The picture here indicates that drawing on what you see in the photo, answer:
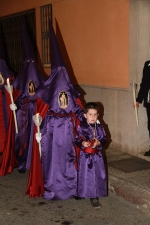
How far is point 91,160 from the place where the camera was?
514 centimetres

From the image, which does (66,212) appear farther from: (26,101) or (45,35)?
(45,35)

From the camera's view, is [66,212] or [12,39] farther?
[12,39]

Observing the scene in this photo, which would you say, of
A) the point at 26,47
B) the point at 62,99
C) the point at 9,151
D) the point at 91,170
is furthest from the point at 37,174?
the point at 26,47

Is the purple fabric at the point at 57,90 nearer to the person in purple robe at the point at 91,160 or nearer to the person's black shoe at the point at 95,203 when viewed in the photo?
the person in purple robe at the point at 91,160

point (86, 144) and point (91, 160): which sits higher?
point (86, 144)

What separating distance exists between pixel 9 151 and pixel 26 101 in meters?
0.94

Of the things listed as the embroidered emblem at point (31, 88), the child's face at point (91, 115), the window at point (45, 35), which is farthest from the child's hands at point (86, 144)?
the window at point (45, 35)

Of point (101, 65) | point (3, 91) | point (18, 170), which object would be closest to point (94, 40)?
point (101, 65)

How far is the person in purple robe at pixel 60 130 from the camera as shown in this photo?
5.38 meters

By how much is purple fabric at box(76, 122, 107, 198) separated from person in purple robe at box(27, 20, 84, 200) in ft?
0.90

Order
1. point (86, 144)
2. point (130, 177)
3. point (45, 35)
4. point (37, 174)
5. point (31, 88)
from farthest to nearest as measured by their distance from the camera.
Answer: point (45, 35) < point (31, 88) < point (130, 177) < point (37, 174) < point (86, 144)

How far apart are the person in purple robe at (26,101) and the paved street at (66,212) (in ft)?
3.73

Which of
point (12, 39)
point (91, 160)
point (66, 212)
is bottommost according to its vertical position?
point (66, 212)

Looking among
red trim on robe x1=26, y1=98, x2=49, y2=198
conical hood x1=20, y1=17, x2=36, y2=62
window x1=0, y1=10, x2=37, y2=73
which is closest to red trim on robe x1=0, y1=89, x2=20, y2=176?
conical hood x1=20, y1=17, x2=36, y2=62
